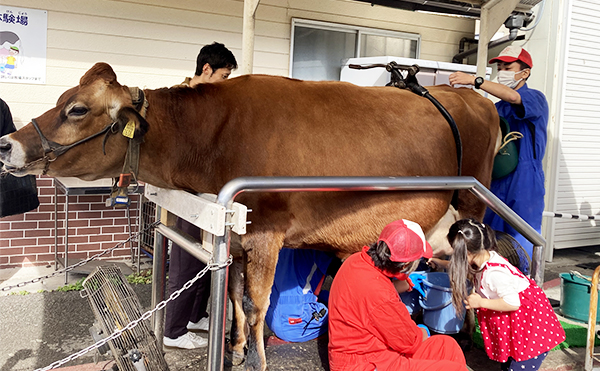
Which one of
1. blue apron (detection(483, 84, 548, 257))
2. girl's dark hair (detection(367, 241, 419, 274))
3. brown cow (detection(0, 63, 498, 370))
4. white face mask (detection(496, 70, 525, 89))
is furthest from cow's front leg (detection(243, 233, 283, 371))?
white face mask (detection(496, 70, 525, 89))

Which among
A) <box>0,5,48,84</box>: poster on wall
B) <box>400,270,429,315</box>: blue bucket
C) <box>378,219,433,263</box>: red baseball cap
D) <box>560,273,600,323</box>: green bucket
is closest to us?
<box>378,219,433,263</box>: red baseball cap

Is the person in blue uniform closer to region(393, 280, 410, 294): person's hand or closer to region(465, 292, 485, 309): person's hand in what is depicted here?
region(393, 280, 410, 294): person's hand

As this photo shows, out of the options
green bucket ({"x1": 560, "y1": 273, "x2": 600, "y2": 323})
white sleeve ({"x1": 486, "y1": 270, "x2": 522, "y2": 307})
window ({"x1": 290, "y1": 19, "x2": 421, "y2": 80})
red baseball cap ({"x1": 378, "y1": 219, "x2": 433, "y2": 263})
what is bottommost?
green bucket ({"x1": 560, "y1": 273, "x2": 600, "y2": 323})

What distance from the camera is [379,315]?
2.31 m

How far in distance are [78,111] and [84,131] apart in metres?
0.11

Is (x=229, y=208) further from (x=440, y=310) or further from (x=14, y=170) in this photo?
(x=440, y=310)

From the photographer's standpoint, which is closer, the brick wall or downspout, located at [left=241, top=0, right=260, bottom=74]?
downspout, located at [left=241, top=0, right=260, bottom=74]

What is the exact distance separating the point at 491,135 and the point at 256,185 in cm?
253

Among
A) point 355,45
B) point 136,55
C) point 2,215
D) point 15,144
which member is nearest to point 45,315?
point 2,215

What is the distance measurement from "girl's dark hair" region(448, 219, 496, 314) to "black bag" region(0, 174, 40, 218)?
3963 mm

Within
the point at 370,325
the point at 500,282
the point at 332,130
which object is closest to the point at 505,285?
the point at 500,282

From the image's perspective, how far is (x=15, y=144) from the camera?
8.02ft

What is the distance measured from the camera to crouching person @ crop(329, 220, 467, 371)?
7.59 feet

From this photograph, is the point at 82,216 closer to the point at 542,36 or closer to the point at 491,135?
the point at 491,135
